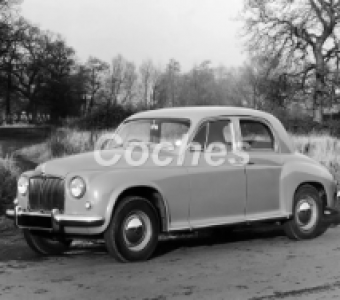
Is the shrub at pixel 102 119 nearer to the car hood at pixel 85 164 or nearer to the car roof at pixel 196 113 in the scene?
the car roof at pixel 196 113

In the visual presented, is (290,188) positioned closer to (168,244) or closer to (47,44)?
(168,244)

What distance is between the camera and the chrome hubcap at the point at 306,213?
8305 millimetres

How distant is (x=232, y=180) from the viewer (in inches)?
295

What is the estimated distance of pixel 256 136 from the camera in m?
8.27

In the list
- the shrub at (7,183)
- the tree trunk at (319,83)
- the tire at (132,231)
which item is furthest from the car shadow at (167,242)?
the tree trunk at (319,83)

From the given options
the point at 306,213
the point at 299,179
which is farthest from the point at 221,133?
the point at 306,213

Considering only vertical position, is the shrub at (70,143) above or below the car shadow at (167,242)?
above

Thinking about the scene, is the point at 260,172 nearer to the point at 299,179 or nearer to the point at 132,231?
the point at 299,179

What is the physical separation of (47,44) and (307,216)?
187 feet

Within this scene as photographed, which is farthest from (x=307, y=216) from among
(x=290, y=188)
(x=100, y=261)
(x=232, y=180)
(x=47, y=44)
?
(x=47, y=44)

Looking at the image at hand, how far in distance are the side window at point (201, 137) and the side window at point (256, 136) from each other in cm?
58

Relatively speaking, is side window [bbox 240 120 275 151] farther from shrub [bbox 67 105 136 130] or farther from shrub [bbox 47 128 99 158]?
shrub [bbox 67 105 136 130]

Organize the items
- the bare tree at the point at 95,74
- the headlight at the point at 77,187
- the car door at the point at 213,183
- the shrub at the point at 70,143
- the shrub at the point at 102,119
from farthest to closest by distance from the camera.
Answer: the bare tree at the point at 95,74 → the shrub at the point at 102,119 → the shrub at the point at 70,143 → the car door at the point at 213,183 → the headlight at the point at 77,187

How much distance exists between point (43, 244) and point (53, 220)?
987 millimetres
